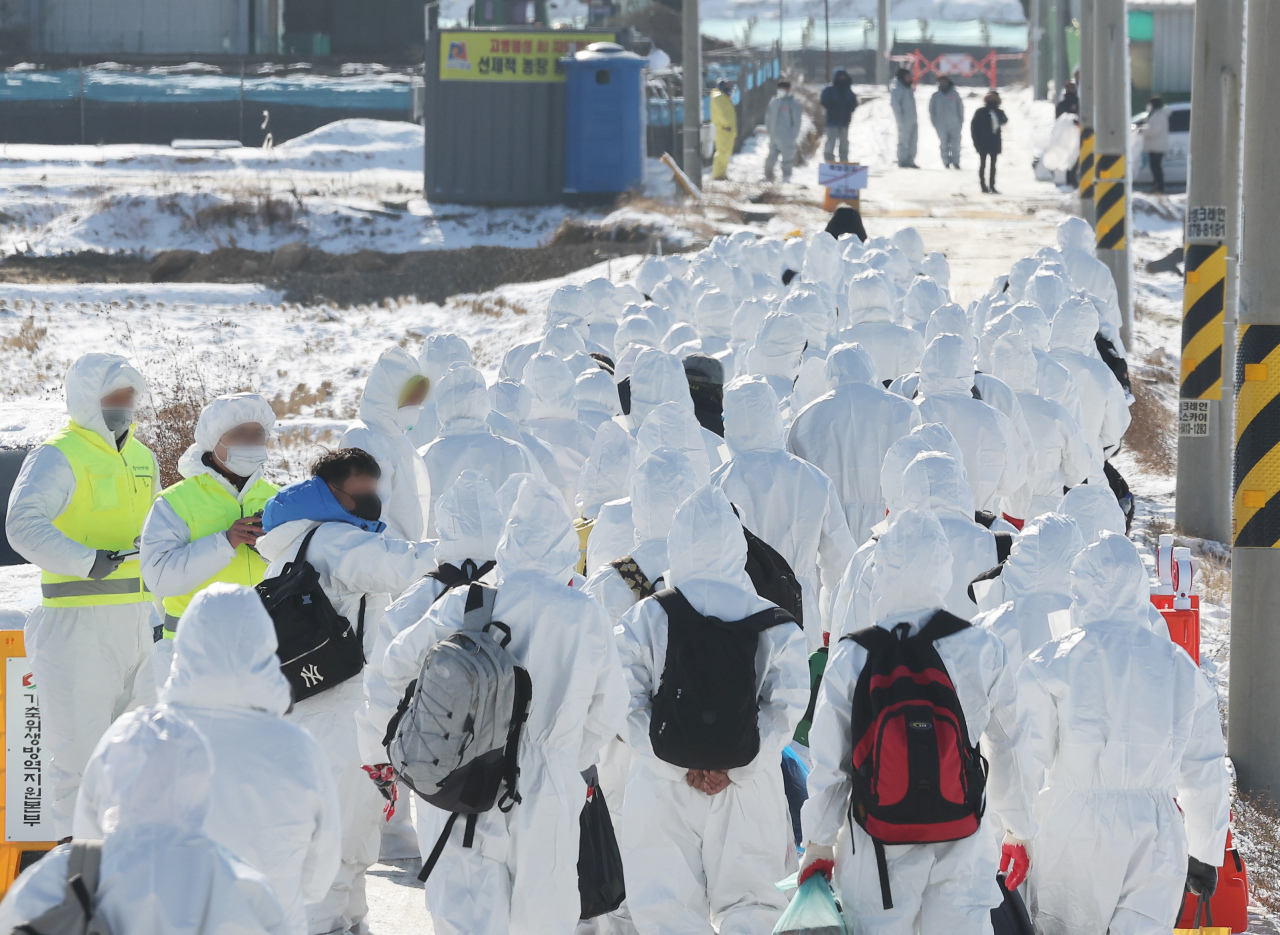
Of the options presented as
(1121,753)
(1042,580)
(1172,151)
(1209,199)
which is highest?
(1172,151)

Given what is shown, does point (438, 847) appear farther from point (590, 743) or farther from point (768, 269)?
point (768, 269)

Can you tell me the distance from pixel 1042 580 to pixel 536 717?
1.71m

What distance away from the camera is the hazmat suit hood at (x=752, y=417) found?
616 centimetres

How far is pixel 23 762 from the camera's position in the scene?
19.6 ft

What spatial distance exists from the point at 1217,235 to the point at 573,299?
404 cm

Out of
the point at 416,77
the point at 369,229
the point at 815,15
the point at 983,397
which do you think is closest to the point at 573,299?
the point at 983,397

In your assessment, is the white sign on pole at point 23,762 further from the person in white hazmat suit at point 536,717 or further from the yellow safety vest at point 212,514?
the person in white hazmat suit at point 536,717

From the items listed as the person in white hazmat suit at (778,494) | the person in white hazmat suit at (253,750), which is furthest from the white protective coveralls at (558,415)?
the person in white hazmat suit at (253,750)

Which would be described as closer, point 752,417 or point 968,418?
point 752,417

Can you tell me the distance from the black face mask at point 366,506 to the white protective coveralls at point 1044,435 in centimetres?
378

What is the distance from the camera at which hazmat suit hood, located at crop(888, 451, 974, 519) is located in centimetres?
514

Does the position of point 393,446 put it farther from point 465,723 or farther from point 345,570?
point 465,723

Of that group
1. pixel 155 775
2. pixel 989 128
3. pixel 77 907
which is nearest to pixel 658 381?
pixel 155 775

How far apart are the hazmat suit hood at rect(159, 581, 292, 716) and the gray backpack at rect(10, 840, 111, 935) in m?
0.52
